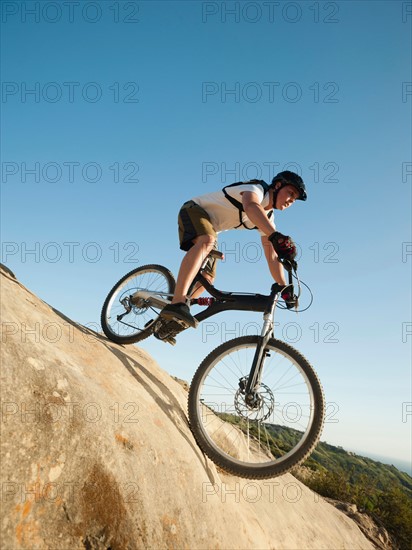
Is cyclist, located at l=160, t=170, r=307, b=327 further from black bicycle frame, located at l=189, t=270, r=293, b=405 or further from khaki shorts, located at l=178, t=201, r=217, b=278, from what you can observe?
black bicycle frame, located at l=189, t=270, r=293, b=405

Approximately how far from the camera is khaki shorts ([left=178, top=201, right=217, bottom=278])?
539 centimetres

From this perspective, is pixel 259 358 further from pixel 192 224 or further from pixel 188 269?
pixel 192 224

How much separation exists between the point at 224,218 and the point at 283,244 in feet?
4.26

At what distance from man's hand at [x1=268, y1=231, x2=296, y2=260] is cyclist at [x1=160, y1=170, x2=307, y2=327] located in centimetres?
26

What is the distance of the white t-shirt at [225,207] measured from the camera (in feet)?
17.5

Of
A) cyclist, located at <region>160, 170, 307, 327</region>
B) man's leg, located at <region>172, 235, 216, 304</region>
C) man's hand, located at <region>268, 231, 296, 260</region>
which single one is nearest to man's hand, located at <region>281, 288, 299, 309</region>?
cyclist, located at <region>160, 170, 307, 327</region>

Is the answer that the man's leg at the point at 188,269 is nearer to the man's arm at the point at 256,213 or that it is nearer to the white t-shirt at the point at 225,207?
the white t-shirt at the point at 225,207

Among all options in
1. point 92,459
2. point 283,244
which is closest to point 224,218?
point 283,244

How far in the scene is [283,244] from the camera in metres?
4.59

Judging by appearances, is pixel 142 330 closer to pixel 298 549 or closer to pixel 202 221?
pixel 202 221

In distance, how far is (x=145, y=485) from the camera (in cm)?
336

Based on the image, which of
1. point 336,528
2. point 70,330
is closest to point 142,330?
point 70,330

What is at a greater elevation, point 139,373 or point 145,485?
point 139,373

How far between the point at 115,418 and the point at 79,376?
1.82 feet
